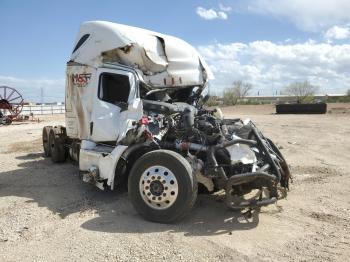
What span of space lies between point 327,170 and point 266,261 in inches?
221

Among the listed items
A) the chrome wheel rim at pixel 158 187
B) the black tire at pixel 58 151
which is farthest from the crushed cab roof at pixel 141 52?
the black tire at pixel 58 151

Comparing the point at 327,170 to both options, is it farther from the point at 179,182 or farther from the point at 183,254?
the point at 183,254

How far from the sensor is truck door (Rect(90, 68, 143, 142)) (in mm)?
7328

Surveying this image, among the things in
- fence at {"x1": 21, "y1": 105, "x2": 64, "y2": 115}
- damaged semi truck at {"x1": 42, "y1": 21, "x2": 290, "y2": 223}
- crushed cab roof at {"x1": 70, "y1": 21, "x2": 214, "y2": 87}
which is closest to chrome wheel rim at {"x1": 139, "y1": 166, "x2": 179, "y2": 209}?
damaged semi truck at {"x1": 42, "y1": 21, "x2": 290, "y2": 223}

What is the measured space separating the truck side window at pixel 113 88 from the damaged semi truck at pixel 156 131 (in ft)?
0.06

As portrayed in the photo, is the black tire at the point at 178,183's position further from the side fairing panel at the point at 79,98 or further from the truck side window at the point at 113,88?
the side fairing panel at the point at 79,98

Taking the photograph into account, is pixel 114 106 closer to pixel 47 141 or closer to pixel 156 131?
pixel 156 131

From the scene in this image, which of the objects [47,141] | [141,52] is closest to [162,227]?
[141,52]

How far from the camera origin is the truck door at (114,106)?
7.33m

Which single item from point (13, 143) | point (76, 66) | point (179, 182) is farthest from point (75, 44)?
point (13, 143)

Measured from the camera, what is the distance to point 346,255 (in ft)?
16.4

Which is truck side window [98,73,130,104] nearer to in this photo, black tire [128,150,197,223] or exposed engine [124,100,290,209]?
exposed engine [124,100,290,209]

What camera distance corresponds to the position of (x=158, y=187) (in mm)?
6125

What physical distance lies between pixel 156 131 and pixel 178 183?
1.42m
